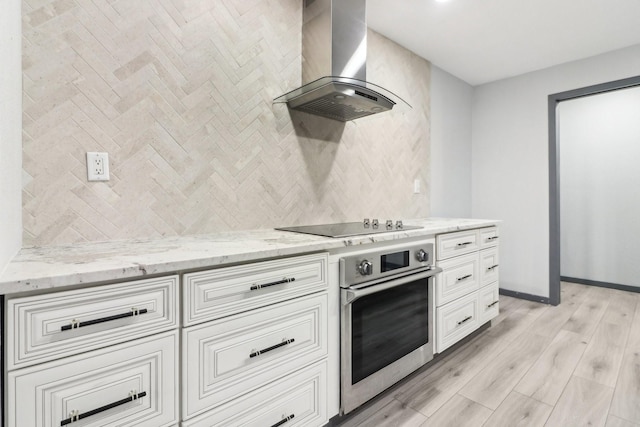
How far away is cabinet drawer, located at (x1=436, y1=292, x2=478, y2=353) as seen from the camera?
6.68ft

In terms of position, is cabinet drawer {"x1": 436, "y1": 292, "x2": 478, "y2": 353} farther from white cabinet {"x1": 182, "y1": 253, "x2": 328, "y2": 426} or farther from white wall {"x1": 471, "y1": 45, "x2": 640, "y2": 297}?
white wall {"x1": 471, "y1": 45, "x2": 640, "y2": 297}

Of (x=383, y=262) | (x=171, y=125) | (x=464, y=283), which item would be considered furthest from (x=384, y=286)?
(x=171, y=125)

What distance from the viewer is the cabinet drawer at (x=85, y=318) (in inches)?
29.2

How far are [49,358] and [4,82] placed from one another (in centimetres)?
79

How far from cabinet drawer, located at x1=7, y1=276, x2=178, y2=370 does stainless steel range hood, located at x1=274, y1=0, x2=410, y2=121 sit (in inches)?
52.8

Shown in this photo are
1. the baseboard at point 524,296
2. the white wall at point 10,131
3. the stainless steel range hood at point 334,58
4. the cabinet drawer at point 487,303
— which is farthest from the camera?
the baseboard at point 524,296

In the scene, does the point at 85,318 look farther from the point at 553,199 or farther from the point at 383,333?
the point at 553,199

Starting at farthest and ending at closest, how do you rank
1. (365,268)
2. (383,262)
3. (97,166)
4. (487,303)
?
(487,303)
(383,262)
(365,268)
(97,166)

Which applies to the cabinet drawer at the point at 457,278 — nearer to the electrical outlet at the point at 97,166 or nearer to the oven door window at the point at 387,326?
the oven door window at the point at 387,326

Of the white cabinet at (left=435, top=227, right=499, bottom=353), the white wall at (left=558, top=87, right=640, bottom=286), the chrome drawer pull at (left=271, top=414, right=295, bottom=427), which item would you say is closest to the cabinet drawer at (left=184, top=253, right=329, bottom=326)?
the chrome drawer pull at (left=271, top=414, right=295, bottom=427)

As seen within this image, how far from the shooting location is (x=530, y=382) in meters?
1.88

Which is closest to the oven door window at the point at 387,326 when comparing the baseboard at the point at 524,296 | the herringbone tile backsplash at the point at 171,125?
the herringbone tile backsplash at the point at 171,125

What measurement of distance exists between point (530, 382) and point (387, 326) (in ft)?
3.35

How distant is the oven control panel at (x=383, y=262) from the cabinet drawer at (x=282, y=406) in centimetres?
42
